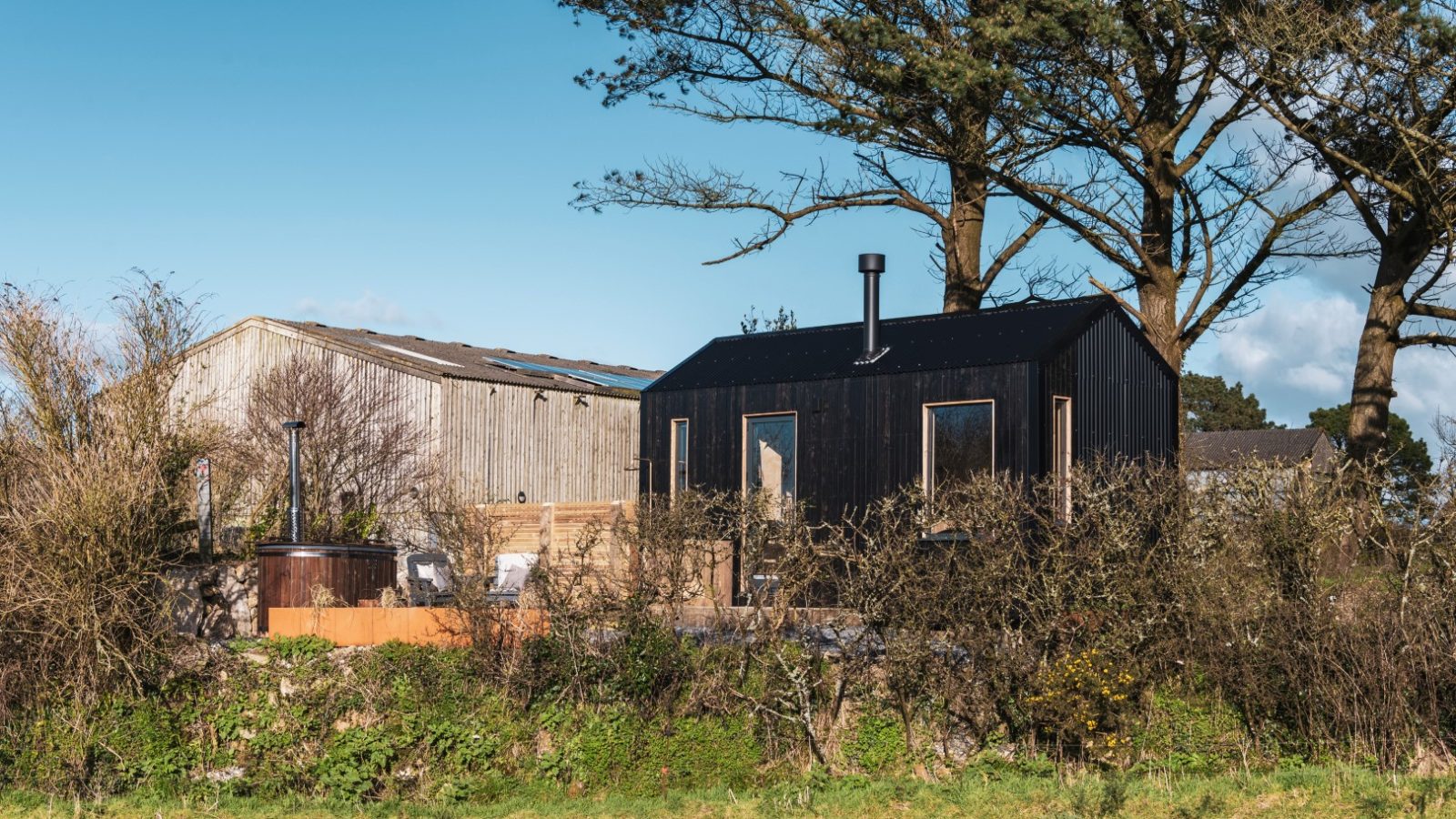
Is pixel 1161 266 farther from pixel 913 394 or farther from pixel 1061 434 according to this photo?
pixel 913 394

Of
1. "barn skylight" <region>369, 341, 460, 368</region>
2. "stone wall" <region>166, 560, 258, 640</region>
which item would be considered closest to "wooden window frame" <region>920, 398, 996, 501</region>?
"stone wall" <region>166, 560, 258, 640</region>

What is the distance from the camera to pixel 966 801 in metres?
10.0

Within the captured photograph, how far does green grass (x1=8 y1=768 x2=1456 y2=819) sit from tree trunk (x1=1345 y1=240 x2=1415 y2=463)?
28.9 ft

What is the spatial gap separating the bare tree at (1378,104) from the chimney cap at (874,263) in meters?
4.36

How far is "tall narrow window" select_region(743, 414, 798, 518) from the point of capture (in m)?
16.9

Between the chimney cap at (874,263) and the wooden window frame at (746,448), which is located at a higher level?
the chimney cap at (874,263)

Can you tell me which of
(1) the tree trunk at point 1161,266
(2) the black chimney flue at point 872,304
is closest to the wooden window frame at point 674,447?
(2) the black chimney flue at point 872,304

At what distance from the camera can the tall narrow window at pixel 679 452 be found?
17797mm

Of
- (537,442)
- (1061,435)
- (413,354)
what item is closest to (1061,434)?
(1061,435)

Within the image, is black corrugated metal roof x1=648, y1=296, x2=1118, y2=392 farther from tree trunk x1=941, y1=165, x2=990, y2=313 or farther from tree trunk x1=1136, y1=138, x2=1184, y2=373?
tree trunk x1=941, y1=165, x2=990, y2=313

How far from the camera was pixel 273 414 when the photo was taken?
84.9 ft

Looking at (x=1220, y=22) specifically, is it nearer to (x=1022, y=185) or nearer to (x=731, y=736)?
(x=1022, y=185)

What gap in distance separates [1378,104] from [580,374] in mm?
18422

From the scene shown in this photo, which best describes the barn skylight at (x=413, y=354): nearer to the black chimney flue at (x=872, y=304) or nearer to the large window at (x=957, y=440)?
the black chimney flue at (x=872, y=304)
